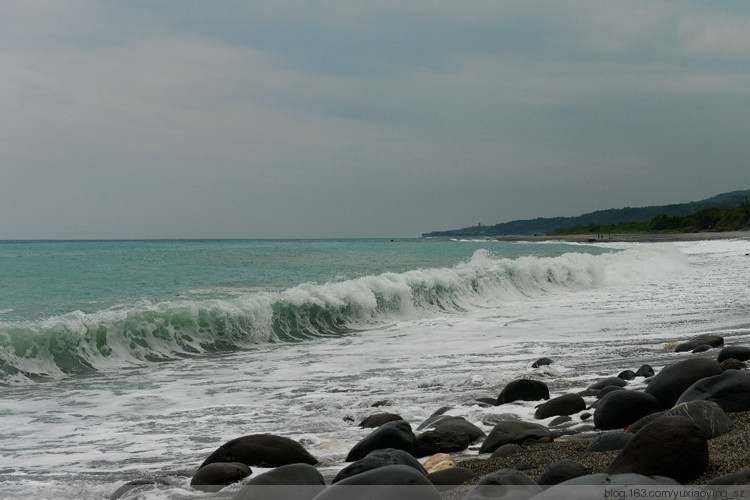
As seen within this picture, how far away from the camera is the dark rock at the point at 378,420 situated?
20.8 feet

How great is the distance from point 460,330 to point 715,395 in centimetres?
851

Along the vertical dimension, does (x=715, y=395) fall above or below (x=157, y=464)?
above

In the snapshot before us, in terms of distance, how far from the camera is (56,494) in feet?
15.6

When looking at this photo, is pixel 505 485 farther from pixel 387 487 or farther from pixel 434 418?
pixel 434 418

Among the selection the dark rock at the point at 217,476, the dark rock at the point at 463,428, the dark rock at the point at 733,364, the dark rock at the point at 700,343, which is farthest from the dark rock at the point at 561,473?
the dark rock at the point at 700,343

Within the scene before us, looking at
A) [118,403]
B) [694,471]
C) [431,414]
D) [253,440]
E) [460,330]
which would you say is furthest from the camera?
[460,330]

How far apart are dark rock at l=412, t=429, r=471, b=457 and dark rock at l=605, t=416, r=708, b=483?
175 centimetres

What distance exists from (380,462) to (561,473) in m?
1.22

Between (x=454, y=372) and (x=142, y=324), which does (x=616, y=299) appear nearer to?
(x=454, y=372)

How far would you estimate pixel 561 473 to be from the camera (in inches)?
152

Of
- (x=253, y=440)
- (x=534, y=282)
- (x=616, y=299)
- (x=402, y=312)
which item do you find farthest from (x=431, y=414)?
(x=534, y=282)

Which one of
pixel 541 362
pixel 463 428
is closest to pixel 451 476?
pixel 463 428

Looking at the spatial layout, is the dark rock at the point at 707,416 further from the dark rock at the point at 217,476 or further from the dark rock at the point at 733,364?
the dark rock at the point at 217,476

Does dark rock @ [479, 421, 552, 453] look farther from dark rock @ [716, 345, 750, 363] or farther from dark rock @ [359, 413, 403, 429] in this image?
dark rock @ [716, 345, 750, 363]
